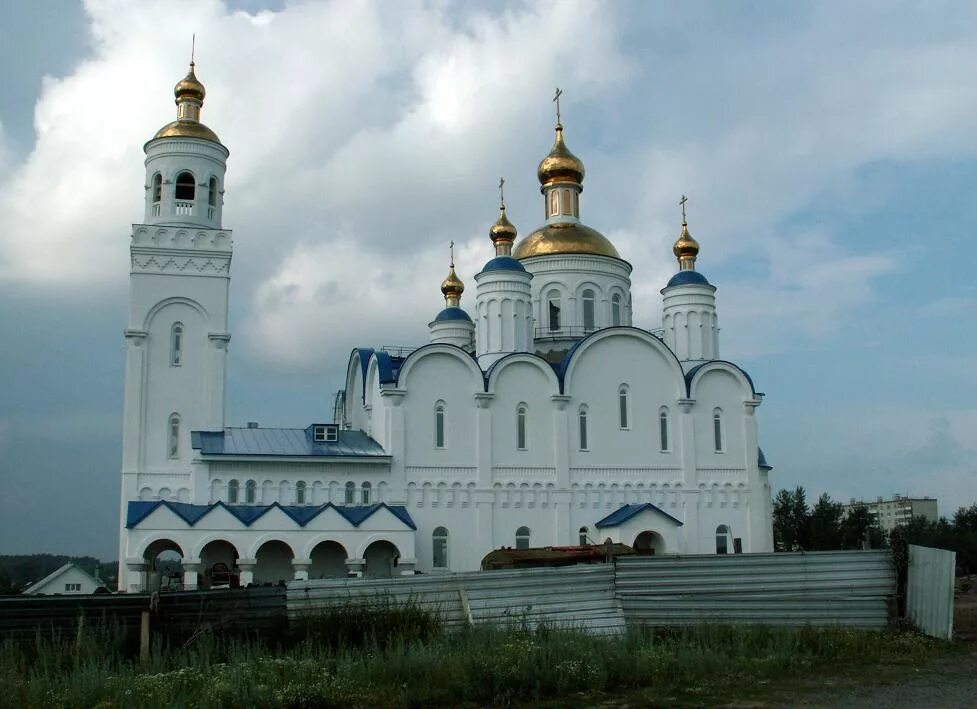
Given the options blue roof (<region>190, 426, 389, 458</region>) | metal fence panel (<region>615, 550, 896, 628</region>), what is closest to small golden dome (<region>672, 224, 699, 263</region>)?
blue roof (<region>190, 426, 389, 458</region>)

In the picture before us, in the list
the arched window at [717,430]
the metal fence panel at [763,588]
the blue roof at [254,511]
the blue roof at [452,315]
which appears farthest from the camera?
the blue roof at [452,315]

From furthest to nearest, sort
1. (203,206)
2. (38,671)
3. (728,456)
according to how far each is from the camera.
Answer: (728,456), (203,206), (38,671)

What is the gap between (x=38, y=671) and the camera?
1118 centimetres

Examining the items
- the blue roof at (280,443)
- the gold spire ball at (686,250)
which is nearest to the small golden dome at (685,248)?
the gold spire ball at (686,250)

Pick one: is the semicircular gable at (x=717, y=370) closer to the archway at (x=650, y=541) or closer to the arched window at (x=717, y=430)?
the arched window at (x=717, y=430)

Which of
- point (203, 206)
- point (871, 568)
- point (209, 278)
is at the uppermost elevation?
point (203, 206)

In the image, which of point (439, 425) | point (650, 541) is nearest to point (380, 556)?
point (439, 425)

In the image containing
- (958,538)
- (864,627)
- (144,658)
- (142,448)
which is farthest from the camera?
(958,538)

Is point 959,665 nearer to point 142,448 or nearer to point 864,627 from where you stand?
point 864,627

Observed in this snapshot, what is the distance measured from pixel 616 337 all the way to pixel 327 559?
10.4 m

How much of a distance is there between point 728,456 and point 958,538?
21607mm

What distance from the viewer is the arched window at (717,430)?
31.1 meters

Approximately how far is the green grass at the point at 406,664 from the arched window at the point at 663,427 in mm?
16731

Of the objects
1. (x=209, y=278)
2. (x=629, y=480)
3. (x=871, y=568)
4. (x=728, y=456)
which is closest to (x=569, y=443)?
(x=629, y=480)
